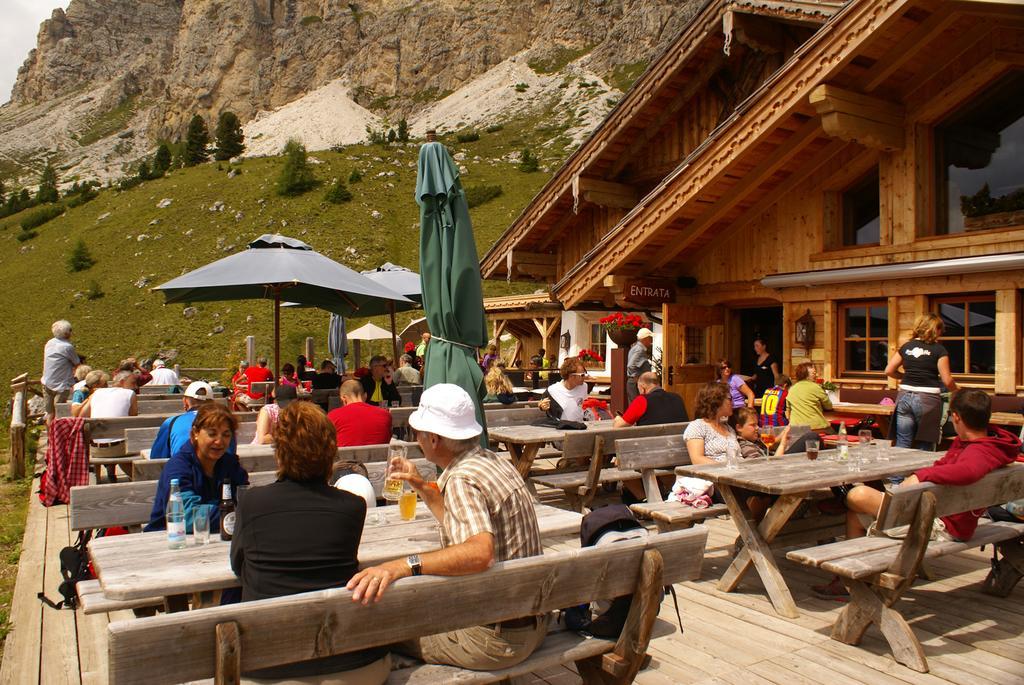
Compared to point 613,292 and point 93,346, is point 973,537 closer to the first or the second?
point 613,292

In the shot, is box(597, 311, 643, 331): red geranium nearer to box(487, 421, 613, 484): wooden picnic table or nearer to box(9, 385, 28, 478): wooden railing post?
box(487, 421, 613, 484): wooden picnic table

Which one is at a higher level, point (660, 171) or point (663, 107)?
point (663, 107)

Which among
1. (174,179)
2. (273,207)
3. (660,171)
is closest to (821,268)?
(660,171)

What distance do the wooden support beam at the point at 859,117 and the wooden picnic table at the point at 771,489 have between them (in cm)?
523

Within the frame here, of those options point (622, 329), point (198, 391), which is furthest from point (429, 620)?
point (622, 329)

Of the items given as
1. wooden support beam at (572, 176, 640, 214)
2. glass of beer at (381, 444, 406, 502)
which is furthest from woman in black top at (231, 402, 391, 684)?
wooden support beam at (572, 176, 640, 214)

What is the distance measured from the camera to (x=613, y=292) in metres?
11.9

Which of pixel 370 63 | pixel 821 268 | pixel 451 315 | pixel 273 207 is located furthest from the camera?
pixel 370 63

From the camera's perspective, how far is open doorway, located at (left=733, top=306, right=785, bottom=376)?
42.8 feet

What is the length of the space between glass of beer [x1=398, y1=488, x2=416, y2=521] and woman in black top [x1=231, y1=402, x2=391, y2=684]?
2.87 ft

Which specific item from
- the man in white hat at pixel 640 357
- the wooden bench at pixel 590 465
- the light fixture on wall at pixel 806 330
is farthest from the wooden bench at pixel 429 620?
the light fixture on wall at pixel 806 330

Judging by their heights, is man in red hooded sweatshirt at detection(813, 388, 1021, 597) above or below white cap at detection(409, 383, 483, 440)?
below

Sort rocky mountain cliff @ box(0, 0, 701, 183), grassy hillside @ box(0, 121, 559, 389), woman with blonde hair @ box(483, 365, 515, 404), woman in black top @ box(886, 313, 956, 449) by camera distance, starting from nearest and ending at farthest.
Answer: woman in black top @ box(886, 313, 956, 449)
woman with blonde hair @ box(483, 365, 515, 404)
grassy hillside @ box(0, 121, 559, 389)
rocky mountain cliff @ box(0, 0, 701, 183)

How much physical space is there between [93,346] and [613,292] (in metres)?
38.3
